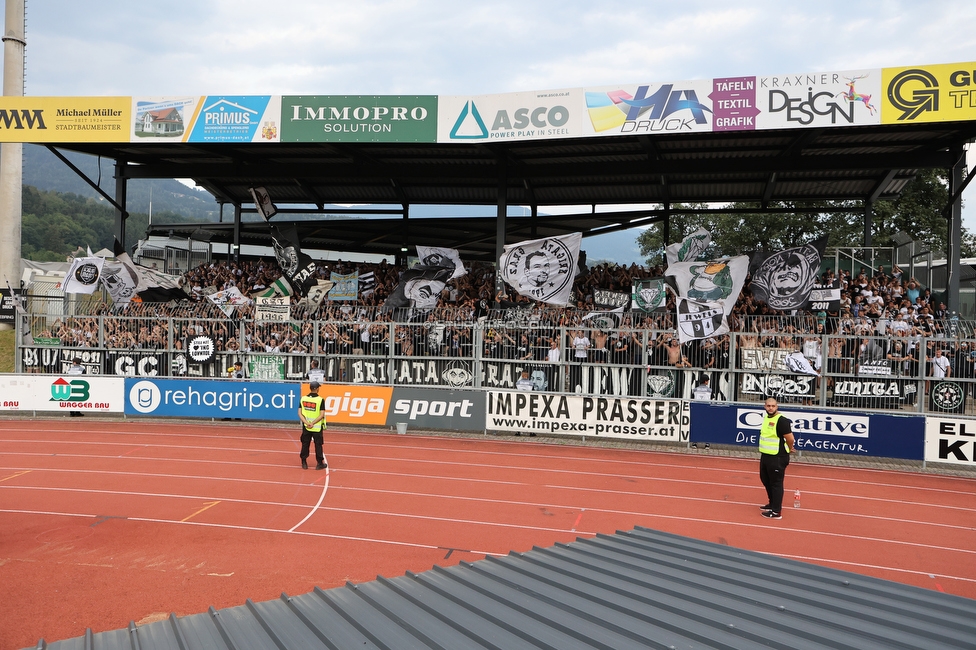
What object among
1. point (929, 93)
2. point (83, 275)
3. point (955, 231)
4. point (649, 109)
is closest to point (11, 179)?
point (83, 275)

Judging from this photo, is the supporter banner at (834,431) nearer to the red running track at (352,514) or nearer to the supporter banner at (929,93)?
the red running track at (352,514)

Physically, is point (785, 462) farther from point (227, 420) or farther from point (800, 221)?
point (800, 221)

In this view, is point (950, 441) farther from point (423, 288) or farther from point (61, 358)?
point (61, 358)

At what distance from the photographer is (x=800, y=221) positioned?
46.8 meters

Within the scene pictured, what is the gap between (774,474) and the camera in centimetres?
1152

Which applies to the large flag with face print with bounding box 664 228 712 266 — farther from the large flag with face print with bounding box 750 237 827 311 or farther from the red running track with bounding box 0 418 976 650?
the red running track with bounding box 0 418 976 650

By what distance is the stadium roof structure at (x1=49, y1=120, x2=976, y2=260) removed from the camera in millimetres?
20312

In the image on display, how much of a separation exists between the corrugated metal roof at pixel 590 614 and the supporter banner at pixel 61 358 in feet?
64.2

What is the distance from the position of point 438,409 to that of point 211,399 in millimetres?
6548

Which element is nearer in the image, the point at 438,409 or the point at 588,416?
the point at 588,416

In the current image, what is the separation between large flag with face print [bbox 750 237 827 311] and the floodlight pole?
32508mm

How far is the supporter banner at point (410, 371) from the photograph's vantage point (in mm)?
19391

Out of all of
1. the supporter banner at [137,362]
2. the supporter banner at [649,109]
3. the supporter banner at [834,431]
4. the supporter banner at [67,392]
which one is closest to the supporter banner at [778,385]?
the supporter banner at [834,431]

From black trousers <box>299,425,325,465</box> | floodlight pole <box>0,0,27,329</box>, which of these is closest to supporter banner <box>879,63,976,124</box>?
black trousers <box>299,425,325,465</box>
